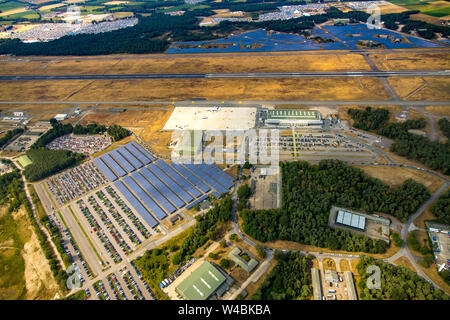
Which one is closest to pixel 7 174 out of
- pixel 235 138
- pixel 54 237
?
pixel 54 237

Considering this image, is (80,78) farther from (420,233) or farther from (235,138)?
(420,233)

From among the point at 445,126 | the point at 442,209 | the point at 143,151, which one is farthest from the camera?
the point at 143,151

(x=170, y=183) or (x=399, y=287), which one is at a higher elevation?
(x=170, y=183)

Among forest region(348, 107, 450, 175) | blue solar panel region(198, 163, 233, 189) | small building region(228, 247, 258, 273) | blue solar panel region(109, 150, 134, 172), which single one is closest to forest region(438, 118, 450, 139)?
forest region(348, 107, 450, 175)

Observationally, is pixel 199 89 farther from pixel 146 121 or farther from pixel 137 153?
pixel 137 153

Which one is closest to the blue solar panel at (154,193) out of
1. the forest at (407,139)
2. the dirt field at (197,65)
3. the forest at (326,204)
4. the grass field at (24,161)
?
the forest at (326,204)

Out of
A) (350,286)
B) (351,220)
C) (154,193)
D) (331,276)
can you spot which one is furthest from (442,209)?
(154,193)

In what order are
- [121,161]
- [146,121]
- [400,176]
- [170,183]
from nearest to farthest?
1. [400,176]
2. [170,183]
3. [121,161]
4. [146,121]

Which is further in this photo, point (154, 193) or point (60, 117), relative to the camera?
point (60, 117)
